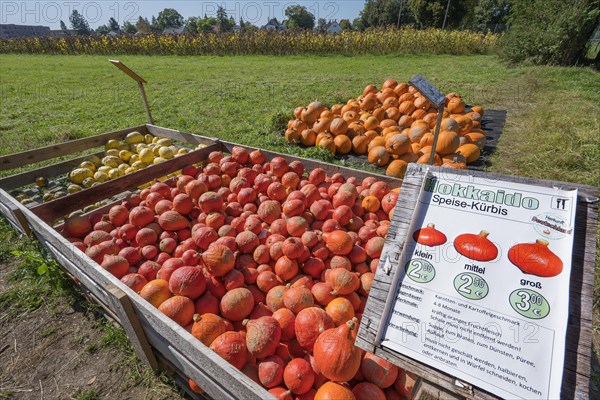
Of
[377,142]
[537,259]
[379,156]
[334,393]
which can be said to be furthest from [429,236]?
[377,142]

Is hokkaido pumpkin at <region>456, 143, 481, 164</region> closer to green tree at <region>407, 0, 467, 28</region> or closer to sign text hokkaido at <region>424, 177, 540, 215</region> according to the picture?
sign text hokkaido at <region>424, 177, 540, 215</region>

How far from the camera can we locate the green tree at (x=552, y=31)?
1525 cm

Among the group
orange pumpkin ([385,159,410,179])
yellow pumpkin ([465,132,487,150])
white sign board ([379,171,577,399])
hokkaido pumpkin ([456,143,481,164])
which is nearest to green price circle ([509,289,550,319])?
white sign board ([379,171,577,399])

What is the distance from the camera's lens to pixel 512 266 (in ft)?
4.46

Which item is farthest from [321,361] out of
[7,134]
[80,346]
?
[7,134]

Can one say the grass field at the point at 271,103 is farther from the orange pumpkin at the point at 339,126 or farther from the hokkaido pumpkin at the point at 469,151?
the orange pumpkin at the point at 339,126

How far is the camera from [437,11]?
4053 centimetres

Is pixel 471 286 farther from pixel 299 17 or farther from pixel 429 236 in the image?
pixel 299 17

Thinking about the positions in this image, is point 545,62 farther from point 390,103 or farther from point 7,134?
point 7,134

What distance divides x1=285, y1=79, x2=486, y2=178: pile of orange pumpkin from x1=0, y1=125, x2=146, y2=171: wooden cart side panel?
3.63 meters

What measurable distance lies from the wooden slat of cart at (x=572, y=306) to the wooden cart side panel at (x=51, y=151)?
235 inches

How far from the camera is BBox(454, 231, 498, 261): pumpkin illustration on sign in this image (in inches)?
55.4

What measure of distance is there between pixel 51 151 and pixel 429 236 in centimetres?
625

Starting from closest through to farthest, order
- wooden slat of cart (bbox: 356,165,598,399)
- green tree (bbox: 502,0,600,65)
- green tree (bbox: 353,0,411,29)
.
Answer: wooden slat of cart (bbox: 356,165,598,399)
green tree (bbox: 502,0,600,65)
green tree (bbox: 353,0,411,29)
